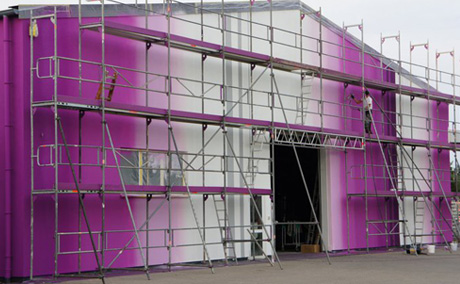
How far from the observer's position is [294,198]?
88.7 feet

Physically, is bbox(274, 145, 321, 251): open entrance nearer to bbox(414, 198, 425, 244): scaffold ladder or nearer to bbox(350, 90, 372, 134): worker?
bbox(350, 90, 372, 134): worker

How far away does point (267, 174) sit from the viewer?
21.8m

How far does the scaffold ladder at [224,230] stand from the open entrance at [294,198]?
517cm

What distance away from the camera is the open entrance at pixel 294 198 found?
83.3ft

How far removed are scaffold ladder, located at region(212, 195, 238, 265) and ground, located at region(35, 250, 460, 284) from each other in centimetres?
45

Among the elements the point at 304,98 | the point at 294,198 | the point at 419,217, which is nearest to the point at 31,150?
the point at 304,98

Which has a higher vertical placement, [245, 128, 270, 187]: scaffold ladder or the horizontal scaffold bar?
the horizontal scaffold bar

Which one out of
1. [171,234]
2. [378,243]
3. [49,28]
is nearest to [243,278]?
[171,234]

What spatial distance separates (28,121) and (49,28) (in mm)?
2052

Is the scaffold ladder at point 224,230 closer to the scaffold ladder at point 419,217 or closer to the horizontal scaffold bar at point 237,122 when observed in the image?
the horizontal scaffold bar at point 237,122

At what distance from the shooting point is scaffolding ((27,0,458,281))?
16625 millimetres

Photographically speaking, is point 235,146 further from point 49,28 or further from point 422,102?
point 422,102

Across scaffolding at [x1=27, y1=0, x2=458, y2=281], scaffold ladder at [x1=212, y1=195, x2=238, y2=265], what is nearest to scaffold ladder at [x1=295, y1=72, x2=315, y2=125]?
scaffolding at [x1=27, y1=0, x2=458, y2=281]

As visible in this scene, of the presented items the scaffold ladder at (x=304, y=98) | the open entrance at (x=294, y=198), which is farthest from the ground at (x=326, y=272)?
the scaffold ladder at (x=304, y=98)
